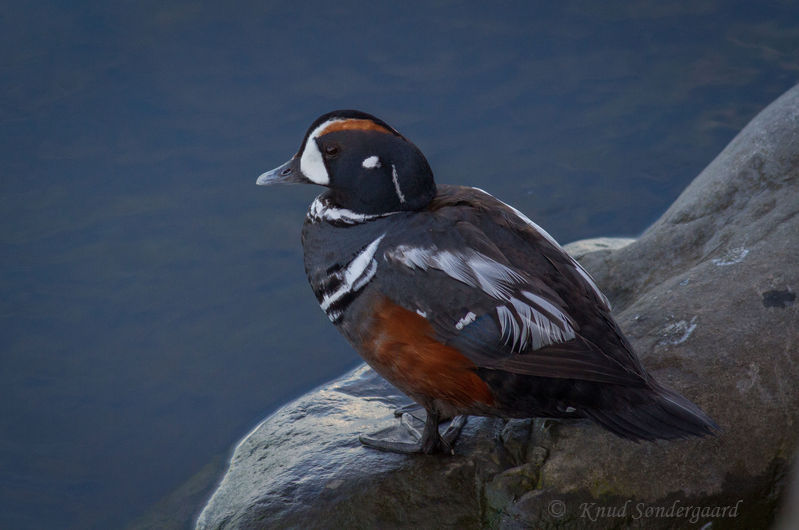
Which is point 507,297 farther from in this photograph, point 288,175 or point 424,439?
point 288,175

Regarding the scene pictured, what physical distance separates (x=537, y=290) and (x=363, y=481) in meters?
1.03

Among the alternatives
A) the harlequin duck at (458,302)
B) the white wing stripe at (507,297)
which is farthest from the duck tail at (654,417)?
the white wing stripe at (507,297)

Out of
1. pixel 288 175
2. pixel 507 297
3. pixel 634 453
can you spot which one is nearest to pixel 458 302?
pixel 507 297

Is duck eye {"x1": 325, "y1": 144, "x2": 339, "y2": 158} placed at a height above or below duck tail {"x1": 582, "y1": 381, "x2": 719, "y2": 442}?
above

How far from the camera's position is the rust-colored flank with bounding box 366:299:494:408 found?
2.91 m

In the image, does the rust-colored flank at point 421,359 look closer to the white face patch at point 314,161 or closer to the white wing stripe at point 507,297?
the white wing stripe at point 507,297

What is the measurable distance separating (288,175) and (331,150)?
1.10 ft

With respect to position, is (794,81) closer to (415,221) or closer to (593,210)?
(593,210)

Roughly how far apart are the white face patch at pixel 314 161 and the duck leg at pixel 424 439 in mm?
1042

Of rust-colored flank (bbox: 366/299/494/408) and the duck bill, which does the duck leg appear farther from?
the duck bill

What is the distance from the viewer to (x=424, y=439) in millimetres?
3260

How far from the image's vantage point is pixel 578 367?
2.80m

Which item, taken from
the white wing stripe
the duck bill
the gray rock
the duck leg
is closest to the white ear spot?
the duck bill

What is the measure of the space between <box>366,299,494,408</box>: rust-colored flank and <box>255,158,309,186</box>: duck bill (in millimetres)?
799
